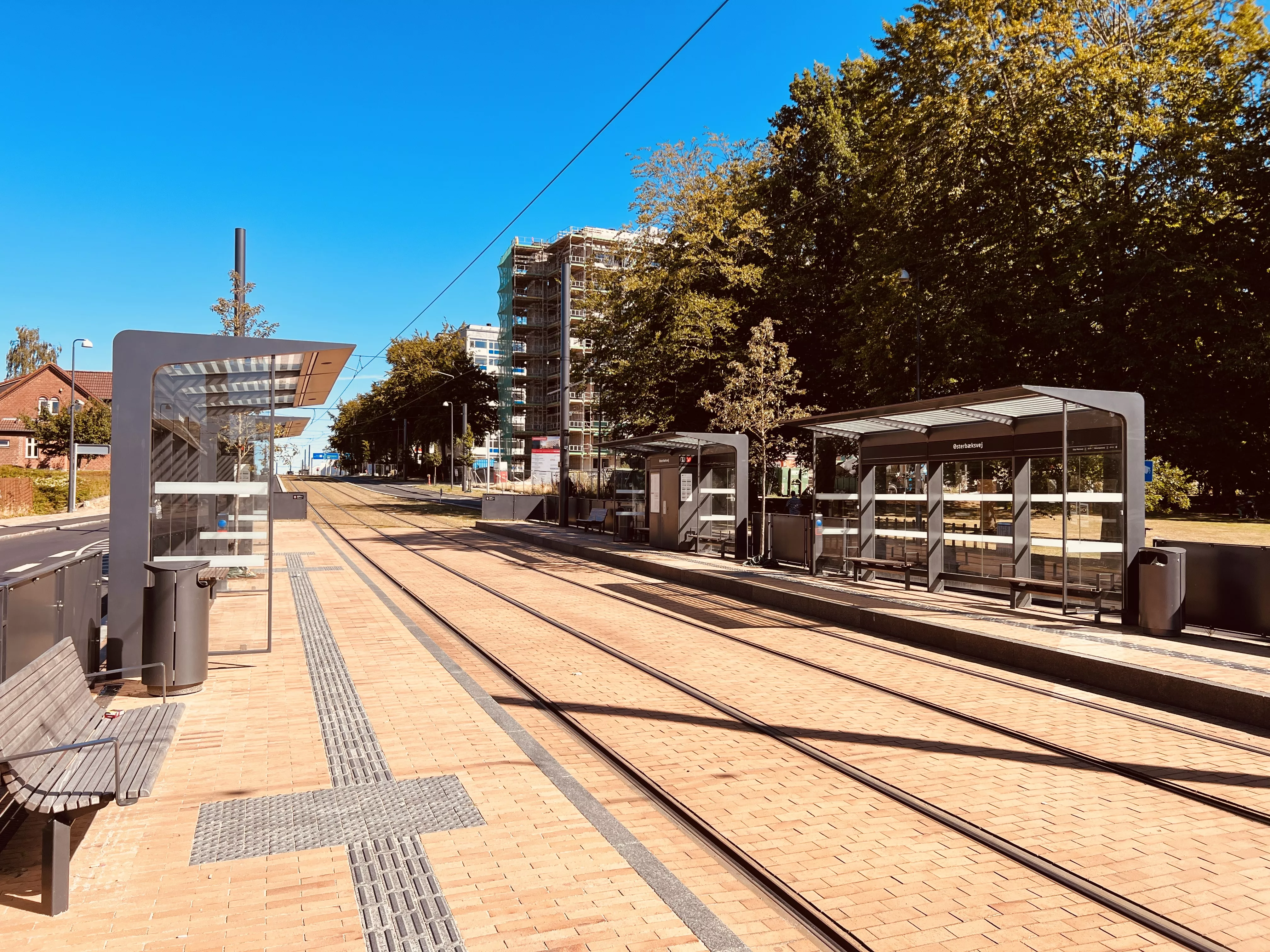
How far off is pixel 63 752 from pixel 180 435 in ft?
25.6

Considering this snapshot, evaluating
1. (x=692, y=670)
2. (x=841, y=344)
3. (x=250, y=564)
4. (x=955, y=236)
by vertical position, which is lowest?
(x=692, y=670)

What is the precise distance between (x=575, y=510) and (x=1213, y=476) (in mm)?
21080

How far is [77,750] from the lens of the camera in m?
4.44

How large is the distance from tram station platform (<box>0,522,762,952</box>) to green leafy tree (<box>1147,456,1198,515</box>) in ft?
79.4

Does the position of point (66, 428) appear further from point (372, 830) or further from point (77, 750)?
point (372, 830)

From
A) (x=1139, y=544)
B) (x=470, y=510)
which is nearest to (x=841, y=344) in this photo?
(x=1139, y=544)

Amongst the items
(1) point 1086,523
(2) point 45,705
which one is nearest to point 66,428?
(1) point 1086,523

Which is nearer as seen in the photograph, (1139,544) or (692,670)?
(692,670)

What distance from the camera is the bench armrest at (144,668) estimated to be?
21.3 ft

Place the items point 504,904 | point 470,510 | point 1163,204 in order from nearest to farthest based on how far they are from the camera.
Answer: point 504,904, point 1163,204, point 470,510

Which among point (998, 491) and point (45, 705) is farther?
point (998, 491)

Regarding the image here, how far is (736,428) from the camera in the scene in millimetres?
23312

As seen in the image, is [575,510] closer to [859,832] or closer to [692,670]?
[692,670]

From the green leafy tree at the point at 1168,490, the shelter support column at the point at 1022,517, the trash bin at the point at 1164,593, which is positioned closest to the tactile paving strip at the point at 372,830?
the trash bin at the point at 1164,593
